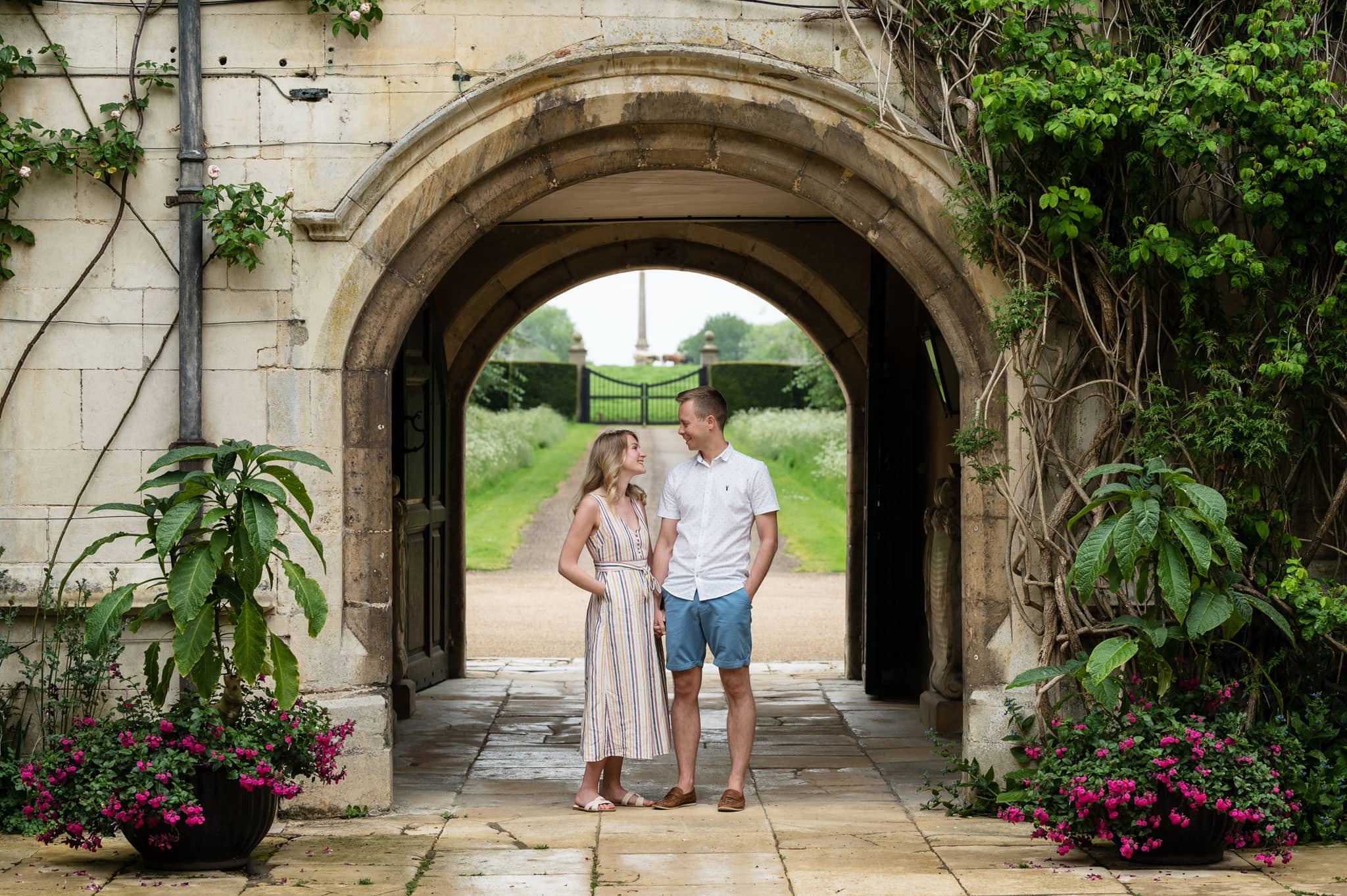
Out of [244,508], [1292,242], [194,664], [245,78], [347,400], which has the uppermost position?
[245,78]

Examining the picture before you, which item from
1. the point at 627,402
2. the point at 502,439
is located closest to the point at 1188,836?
the point at 502,439

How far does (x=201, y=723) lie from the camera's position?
438cm

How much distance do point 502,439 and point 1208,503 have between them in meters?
18.0

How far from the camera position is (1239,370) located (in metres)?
5.06

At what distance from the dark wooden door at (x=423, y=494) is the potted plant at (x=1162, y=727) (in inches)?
150

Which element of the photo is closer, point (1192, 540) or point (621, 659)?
point (1192, 540)

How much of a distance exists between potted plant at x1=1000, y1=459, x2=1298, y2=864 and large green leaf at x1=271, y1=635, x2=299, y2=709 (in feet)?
7.27

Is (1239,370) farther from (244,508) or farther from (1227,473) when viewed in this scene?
(244,508)

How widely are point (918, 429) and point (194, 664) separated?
4691mm

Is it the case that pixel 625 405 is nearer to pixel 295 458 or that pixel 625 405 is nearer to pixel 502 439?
pixel 502 439

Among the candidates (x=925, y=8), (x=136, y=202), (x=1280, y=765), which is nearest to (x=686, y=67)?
(x=925, y=8)

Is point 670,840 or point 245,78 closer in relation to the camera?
point 670,840

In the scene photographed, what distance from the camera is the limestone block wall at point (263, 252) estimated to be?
5.20 m

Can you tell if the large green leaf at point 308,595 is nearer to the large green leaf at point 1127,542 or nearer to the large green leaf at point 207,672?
the large green leaf at point 207,672
